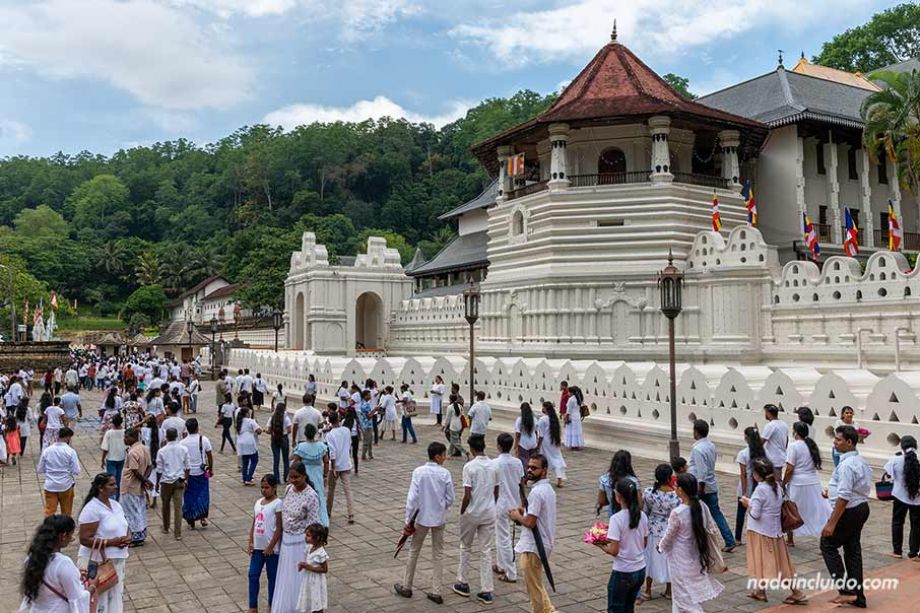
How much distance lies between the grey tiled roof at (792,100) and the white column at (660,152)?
636cm

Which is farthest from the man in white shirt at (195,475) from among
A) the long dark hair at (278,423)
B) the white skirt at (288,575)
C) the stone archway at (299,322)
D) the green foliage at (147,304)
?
the green foliage at (147,304)

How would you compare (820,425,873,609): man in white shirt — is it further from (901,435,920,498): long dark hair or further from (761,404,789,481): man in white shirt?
(761,404,789,481): man in white shirt

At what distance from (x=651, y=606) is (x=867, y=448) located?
20.3 ft

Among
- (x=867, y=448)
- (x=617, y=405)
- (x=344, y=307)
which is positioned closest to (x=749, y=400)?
(x=867, y=448)

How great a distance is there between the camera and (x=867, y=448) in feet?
38.0

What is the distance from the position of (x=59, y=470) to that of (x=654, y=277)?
20.4m

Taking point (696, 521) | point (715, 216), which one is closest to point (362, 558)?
point (696, 521)

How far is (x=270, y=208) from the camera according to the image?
97.6 meters

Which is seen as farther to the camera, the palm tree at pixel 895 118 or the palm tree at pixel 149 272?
the palm tree at pixel 149 272

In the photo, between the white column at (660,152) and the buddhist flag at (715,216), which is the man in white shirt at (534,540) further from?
the white column at (660,152)

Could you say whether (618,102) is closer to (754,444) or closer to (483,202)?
(754,444)

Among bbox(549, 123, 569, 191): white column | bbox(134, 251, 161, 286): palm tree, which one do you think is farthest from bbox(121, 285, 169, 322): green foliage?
bbox(549, 123, 569, 191): white column

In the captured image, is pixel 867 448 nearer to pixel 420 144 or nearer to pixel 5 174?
pixel 420 144

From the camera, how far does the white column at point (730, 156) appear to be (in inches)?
1117
